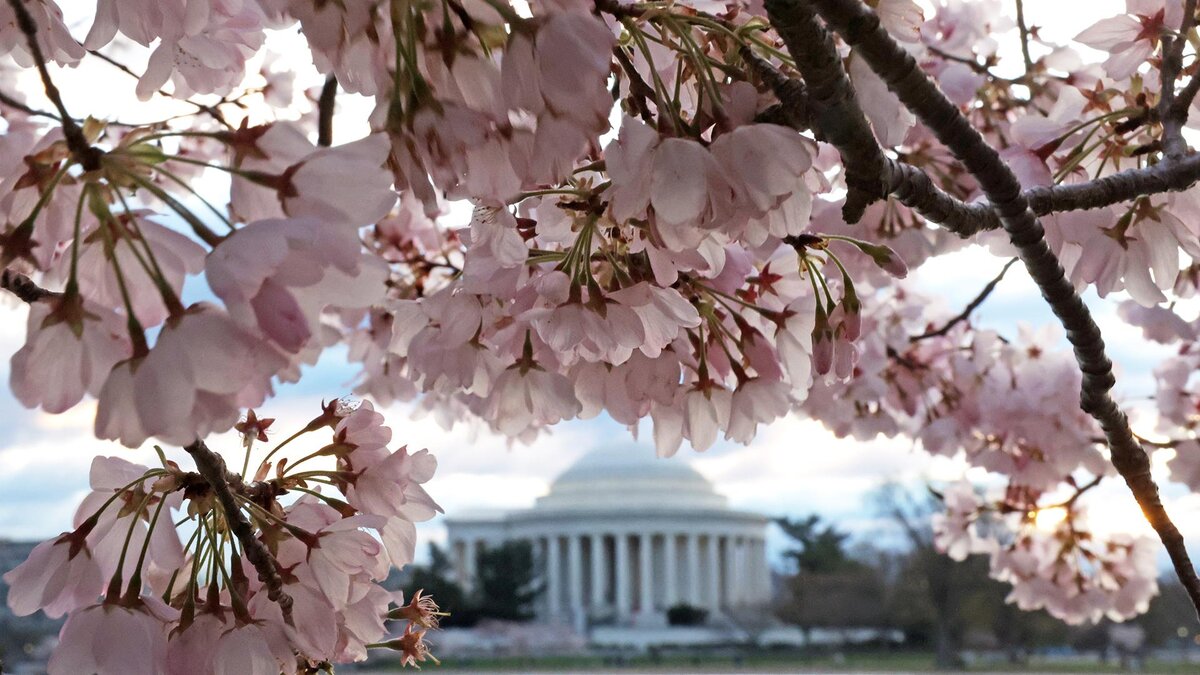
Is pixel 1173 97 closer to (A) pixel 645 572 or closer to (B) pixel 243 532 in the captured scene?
(B) pixel 243 532

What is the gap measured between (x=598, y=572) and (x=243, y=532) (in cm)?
1982

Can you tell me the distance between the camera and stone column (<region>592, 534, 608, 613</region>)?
1961cm

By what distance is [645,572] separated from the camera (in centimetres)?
1977

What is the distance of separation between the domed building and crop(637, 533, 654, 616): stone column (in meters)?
0.02

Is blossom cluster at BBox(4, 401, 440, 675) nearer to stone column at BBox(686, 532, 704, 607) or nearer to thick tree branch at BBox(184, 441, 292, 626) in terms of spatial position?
thick tree branch at BBox(184, 441, 292, 626)

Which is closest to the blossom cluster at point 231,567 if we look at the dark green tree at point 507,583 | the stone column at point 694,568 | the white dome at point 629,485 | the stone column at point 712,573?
the dark green tree at point 507,583

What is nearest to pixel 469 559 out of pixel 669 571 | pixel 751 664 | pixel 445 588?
pixel 445 588

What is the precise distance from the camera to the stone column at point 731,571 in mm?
20312

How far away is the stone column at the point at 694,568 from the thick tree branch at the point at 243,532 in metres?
19.7

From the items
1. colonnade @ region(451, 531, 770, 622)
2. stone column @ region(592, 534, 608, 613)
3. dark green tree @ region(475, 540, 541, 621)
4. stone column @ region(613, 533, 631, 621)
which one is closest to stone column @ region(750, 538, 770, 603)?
colonnade @ region(451, 531, 770, 622)

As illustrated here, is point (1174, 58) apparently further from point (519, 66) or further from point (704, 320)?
point (519, 66)

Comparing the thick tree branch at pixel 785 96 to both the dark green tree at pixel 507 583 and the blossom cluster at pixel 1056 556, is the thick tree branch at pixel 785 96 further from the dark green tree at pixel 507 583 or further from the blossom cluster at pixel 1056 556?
the dark green tree at pixel 507 583

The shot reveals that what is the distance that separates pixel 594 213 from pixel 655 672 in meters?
15.4

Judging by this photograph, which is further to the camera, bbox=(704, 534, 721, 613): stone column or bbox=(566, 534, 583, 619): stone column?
bbox=(704, 534, 721, 613): stone column
